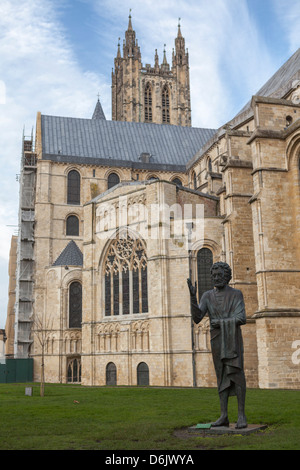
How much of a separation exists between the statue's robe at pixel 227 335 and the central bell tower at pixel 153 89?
53.7 metres

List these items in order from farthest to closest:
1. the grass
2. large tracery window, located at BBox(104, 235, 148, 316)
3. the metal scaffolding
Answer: the metal scaffolding → large tracery window, located at BBox(104, 235, 148, 316) → the grass

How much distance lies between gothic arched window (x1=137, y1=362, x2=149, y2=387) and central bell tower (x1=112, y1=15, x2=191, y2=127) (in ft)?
125

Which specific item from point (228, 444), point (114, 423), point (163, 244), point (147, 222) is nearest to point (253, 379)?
point (163, 244)

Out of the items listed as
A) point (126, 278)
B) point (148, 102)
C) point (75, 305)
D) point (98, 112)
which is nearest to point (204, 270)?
point (126, 278)

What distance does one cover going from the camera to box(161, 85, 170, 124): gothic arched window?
62713mm

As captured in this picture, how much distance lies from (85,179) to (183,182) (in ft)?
28.4

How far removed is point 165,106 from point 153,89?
2513mm

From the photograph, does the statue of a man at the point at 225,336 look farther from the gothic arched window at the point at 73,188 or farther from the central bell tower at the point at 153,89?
the central bell tower at the point at 153,89

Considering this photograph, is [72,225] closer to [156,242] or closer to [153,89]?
[156,242]

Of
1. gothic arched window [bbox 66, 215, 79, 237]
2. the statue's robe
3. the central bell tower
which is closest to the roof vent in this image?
gothic arched window [bbox 66, 215, 79, 237]

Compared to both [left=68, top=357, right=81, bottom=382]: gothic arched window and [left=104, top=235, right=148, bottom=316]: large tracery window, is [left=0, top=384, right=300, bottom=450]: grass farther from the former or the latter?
[left=68, top=357, right=81, bottom=382]: gothic arched window

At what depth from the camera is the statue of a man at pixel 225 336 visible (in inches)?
340
